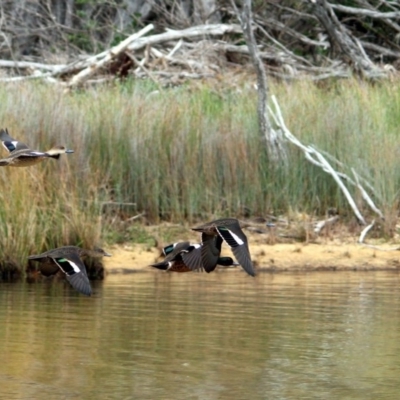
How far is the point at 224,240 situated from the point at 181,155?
5976mm

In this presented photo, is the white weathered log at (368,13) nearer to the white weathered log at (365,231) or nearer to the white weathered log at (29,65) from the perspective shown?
the white weathered log at (29,65)

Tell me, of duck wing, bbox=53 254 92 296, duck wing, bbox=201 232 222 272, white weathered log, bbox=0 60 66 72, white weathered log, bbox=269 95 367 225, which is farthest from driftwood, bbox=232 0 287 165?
duck wing, bbox=53 254 92 296

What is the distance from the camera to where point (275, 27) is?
64.2 feet

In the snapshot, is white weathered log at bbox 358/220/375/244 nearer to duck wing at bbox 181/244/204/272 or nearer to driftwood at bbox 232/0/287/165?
driftwood at bbox 232/0/287/165

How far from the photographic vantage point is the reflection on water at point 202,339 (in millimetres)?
7320

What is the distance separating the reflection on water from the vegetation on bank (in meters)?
1.20

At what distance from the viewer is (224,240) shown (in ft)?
25.6

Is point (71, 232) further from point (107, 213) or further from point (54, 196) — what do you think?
point (107, 213)

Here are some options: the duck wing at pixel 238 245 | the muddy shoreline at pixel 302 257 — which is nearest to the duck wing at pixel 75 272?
the duck wing at pixel 238 245

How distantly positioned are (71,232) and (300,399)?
526 cm

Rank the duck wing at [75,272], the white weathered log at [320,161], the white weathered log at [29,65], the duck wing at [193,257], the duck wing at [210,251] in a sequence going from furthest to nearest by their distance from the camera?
the white weathered log at [29,65] < the white weathered log at [320,161] < the duck wing at [193,257] < the duck wing at [210,251] < the duck wing at [75,272]

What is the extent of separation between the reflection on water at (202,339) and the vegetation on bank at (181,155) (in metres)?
1.20

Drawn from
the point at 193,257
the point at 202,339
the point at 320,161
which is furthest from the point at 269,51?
the point at 193,257

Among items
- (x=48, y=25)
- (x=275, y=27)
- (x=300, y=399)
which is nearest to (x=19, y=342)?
(x=300, y=399)
